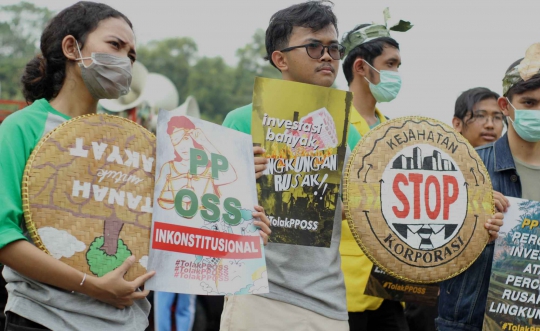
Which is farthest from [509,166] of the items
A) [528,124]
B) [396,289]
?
[396,289]

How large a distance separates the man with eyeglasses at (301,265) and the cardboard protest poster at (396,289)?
0.61 m

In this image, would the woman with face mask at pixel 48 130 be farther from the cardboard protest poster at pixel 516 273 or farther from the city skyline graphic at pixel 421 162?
the cardboard protest poster at pixel 516 273

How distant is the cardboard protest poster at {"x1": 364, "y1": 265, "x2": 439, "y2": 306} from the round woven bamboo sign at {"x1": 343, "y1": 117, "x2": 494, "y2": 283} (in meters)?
0.64

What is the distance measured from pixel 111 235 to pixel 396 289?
199 centimetres

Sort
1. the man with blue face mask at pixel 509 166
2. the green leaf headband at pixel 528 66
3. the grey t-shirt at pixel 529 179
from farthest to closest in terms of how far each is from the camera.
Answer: the green leaf headband at pixel 528 66, the grey t-shirt at pixel 529 179, the man with blue face mask at pixel 509 166

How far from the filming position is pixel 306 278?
11.7ft

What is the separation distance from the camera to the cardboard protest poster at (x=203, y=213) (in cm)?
302

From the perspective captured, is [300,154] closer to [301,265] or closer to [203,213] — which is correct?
[301,265]

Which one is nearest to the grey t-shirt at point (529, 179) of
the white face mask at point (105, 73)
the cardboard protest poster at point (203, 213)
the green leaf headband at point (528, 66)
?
the green leaf headband at point (528, 66)

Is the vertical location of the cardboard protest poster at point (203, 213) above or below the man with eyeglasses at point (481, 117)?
below

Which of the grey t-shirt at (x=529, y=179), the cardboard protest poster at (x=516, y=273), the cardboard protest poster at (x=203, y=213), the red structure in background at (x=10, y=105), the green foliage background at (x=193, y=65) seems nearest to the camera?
the cardboard protest poster at (x=203, y=213)

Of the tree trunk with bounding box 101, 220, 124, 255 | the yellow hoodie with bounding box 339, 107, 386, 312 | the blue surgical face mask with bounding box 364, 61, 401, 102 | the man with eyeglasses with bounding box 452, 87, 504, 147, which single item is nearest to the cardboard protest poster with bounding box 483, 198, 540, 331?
the yellow hoodie with bounding box 339, 107, 386, 312

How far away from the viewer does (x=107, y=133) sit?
119 inches

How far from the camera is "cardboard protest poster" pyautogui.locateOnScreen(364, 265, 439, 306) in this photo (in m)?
4.29
